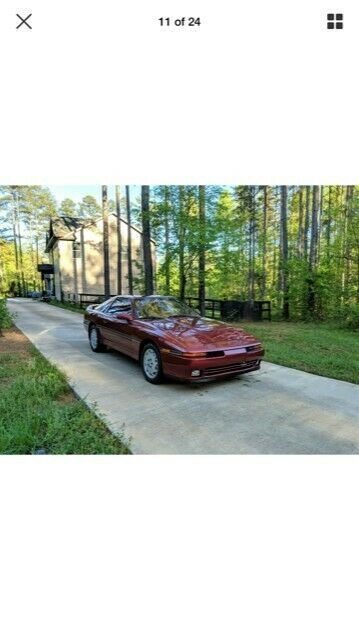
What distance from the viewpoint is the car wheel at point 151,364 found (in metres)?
4.02

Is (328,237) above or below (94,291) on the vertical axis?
above

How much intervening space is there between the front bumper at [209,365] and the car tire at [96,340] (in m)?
2.15

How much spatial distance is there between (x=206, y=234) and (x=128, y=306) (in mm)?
5943

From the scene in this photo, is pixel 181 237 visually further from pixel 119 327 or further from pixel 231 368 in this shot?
pixel 231 368

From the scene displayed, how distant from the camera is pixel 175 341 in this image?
12.5ft

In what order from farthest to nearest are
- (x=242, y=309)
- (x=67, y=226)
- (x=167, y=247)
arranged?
(x=67, y=226) < (x=242, y=309) < (x=167, y=247)

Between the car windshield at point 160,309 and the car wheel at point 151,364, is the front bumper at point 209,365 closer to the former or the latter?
the car wheel at point 151,364

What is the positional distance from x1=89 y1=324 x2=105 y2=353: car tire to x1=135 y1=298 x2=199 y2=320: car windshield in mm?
1101

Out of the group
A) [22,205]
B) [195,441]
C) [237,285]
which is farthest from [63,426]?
[22,205]

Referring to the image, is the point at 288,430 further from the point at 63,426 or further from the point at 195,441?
the point at 63,426

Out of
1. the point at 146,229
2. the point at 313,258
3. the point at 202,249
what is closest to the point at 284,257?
the point at 313,258

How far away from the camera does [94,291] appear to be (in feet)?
72.9

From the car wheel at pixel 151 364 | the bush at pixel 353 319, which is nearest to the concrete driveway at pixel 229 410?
the car wheel at pixel 151 364

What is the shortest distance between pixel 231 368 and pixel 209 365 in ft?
1.16
